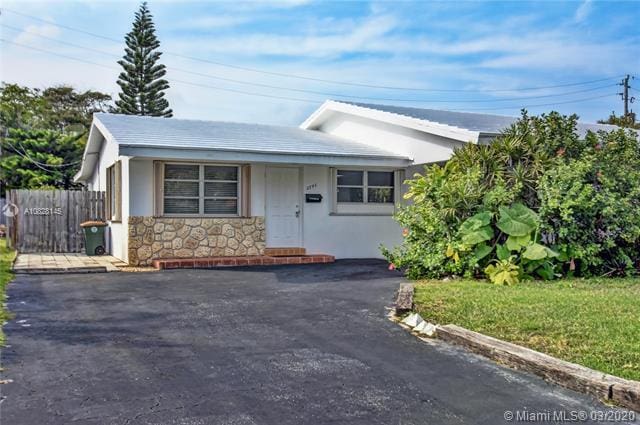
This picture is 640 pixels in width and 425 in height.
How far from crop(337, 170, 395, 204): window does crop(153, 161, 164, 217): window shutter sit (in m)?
4.34

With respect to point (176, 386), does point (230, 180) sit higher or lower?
higher

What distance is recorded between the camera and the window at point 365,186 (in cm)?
1429

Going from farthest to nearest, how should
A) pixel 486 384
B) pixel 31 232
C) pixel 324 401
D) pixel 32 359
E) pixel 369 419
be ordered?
pixel 31 232 → pixel 32 359 → pixel 486 384 → pixel 324 401 → pixel 369 419

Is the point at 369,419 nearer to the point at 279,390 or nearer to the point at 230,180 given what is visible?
the point at 279,390

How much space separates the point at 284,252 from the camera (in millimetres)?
13492

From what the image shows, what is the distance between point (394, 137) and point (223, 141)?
437cm

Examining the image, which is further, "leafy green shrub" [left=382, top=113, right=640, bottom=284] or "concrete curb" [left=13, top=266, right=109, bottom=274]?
"concrete curb" [left=13, top=266, right=109, bottom=274]

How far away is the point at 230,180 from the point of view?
1321 cm

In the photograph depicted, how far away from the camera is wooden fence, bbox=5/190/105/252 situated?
1563cm

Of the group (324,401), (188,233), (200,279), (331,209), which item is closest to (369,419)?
(324,401)

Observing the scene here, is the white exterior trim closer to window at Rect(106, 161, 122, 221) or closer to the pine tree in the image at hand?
window at Rect(106, 161, 122, 221)

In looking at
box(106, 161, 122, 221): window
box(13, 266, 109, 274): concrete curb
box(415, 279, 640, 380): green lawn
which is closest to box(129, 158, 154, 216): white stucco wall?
box(106, 161, 122, 221): window

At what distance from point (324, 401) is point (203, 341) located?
2.04 m

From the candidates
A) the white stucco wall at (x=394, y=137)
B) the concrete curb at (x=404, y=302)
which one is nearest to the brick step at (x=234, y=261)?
the white stucco wall at (x=394, y=137)
